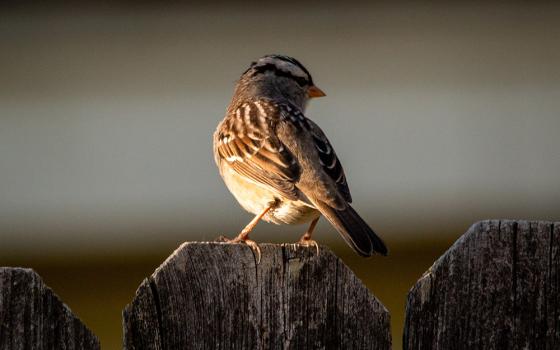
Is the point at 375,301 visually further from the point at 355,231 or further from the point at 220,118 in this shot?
the point at 220,118

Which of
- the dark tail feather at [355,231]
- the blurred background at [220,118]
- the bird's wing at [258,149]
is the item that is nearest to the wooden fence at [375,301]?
the dark tail feather at [355,231]

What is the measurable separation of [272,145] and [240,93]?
5.12 feet

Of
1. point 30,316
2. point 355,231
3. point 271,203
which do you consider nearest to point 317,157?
point 271,203

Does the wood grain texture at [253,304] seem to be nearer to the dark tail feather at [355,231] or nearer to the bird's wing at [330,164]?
the dark tail feather at [355,231]

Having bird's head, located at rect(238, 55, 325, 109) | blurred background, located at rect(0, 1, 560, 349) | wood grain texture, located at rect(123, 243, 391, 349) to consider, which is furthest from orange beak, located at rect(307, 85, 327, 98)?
wood grain texture, located at rect(123, 243, 391, 349)

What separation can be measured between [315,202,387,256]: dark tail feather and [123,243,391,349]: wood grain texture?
939mm

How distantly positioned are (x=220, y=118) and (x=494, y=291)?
4817mm

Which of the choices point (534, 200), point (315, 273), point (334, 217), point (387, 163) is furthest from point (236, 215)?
point (315, 273)

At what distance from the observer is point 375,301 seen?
3.52 meters

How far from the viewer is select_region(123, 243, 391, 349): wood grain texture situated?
3.45 metres

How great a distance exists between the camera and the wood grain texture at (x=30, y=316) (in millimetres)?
3312

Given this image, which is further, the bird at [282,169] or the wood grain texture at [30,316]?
the bird at [282,169]

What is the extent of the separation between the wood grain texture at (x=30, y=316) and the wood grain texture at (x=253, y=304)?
0.23m

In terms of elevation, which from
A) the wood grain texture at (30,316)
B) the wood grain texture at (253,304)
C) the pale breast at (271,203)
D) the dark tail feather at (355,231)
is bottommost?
the wood grain texture at (30,316)
